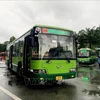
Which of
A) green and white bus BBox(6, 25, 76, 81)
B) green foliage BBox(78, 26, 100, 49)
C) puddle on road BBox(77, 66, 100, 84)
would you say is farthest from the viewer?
green foliage BBox(78, 26, 100, 49)

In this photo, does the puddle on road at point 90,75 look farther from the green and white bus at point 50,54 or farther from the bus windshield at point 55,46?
the bus windshield at point 55,46

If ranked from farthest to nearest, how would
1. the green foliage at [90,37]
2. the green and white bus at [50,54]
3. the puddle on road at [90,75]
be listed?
the green foliage at [90,37] < the puddle on road at [90,75] < the green and white bus at [50,54]

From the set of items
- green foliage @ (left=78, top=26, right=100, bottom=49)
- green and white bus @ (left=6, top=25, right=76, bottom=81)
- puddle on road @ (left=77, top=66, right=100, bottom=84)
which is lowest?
puddle on road @ (left=77, top=66, right=100, bottom=84)

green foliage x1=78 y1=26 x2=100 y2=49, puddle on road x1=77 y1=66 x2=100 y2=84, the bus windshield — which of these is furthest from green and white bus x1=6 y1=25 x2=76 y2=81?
green foliage x1=78 y1=26 x2=100 y2=49

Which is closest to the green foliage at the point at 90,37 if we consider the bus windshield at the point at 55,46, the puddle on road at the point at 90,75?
the puddle on road at the point at 90,75

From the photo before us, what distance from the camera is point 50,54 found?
8664 mm

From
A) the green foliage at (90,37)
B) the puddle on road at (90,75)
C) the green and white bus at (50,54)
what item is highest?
the green foliage at (90,37)

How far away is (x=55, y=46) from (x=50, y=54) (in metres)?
0.50

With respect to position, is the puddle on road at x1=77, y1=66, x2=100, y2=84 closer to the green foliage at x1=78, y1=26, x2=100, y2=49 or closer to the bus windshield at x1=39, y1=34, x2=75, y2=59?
the bus windshield at x1=39, y1=34, x2=75, y2=59

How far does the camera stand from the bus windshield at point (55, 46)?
8.53 m

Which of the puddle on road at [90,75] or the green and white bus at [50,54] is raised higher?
the green and white bus at [50,54]

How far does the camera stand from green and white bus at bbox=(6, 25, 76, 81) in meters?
8.45

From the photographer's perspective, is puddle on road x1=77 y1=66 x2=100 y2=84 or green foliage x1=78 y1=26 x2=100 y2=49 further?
green foliage x1=78 y1=26 x2=100 y2=49

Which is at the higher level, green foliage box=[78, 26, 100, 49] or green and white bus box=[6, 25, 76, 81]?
green foliage box=[78, 26, 100, 49]
